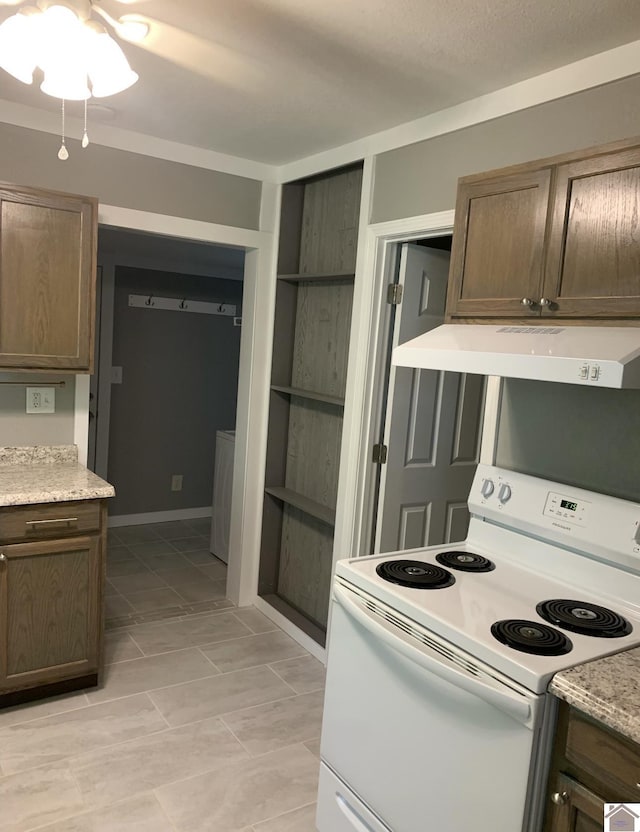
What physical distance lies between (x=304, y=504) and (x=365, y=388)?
788mm

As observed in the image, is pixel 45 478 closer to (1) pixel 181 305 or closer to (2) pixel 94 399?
(2) pixel 94 399

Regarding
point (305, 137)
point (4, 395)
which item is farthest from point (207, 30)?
point (4, 395)

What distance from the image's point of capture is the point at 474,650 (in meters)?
1.47

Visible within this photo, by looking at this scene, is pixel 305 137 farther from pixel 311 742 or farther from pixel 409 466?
pixel 311 742

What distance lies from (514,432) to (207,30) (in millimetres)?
1556

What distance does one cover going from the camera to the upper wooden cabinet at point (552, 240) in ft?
5.26

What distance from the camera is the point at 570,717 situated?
1347mm

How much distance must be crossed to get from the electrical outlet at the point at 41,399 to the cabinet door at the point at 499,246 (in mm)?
1897

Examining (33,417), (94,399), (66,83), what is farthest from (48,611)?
(94,399)

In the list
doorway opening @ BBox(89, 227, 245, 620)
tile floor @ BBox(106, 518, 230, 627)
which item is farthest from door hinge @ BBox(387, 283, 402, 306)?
tile floor @ BBox(106, 518, 230, 627)

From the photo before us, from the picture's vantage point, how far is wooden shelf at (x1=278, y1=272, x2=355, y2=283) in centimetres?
311

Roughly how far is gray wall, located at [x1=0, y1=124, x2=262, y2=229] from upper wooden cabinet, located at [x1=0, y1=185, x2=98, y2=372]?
332mm

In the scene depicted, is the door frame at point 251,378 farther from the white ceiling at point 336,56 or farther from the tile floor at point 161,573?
the white ceiling at point 336,56

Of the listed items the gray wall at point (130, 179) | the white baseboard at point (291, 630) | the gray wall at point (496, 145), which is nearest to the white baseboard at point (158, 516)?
the white baseboard at point (291, 630)
